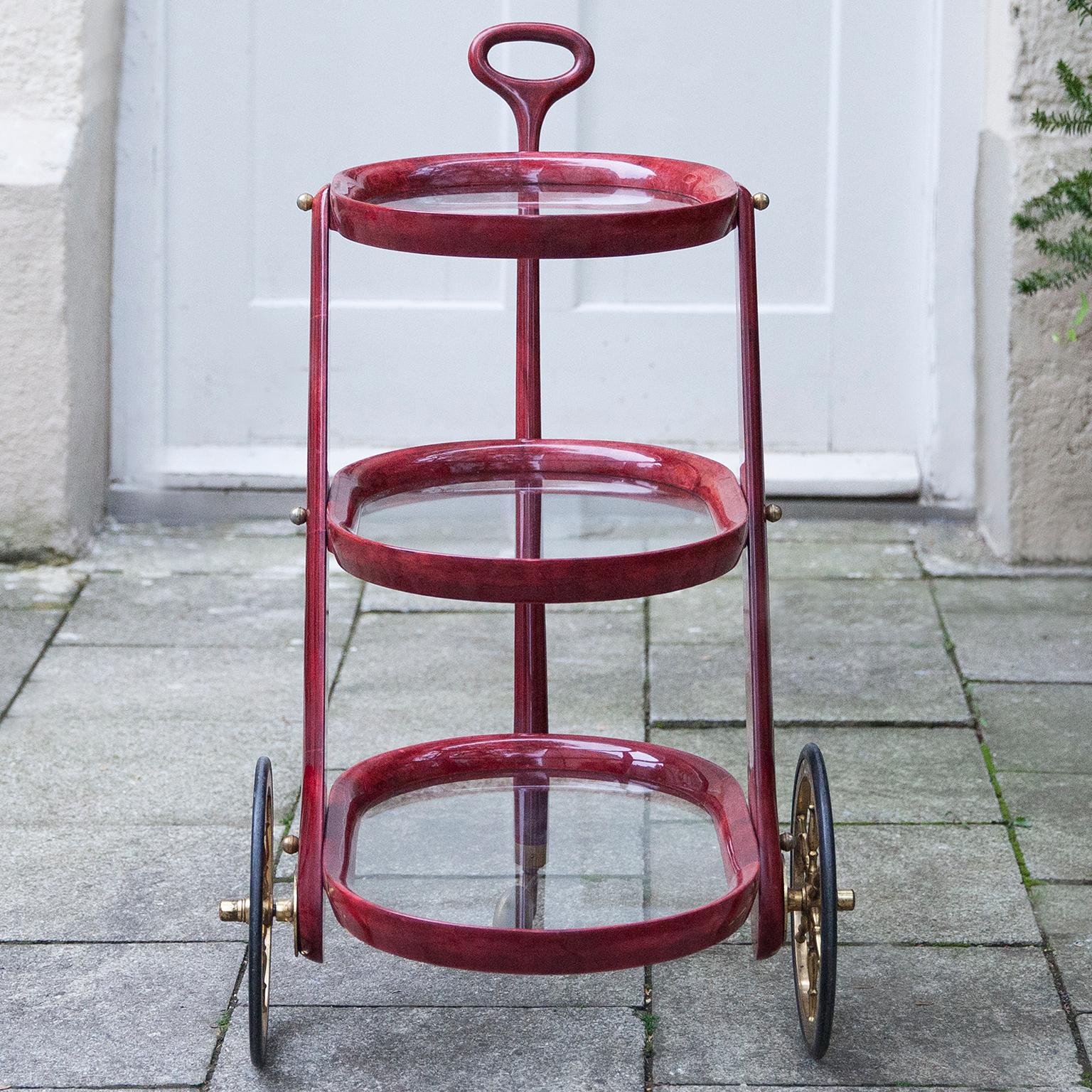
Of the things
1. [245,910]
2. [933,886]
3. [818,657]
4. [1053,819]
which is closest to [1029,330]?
[818,657]

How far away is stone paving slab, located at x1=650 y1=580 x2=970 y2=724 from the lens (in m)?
2.94

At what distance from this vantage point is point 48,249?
3637 millimetres

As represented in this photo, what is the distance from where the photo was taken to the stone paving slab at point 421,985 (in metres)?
2.00

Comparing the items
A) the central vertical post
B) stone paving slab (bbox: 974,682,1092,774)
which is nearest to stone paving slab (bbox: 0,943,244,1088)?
the central vertical post

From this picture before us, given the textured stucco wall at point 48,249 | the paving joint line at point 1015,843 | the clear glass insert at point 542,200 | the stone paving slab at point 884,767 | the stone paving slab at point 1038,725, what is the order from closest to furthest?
the clear glass insert at point 542,200 < the paving joint line at point 1015,843 < the stone paving slab at point 884,767 < the stone paving slab at point 1038,725 < the textured stucco wall at point 48,249

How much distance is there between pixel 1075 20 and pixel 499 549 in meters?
2.34

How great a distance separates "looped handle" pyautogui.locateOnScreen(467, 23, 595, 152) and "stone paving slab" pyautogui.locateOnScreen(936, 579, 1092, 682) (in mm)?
1529

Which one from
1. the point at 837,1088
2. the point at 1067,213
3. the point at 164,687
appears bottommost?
the point at 837,1088

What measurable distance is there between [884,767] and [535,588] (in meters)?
1.18

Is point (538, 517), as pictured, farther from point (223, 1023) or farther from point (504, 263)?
point (504, 263)

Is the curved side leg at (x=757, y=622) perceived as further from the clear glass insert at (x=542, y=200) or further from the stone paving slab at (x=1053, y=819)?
the stone paving slab at (x=1053, y=819)

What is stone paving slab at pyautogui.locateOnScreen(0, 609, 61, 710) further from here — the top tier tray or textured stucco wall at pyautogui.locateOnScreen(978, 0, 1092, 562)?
textured stucco wall at pyautogui.locateOnScreen(978, 0, 1092, 562)

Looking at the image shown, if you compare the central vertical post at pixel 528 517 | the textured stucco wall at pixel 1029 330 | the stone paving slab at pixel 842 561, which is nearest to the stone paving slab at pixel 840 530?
the stone paving slab at pixel 842 561

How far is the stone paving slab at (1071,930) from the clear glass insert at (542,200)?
42.0 inches
